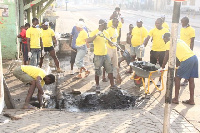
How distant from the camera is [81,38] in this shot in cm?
826

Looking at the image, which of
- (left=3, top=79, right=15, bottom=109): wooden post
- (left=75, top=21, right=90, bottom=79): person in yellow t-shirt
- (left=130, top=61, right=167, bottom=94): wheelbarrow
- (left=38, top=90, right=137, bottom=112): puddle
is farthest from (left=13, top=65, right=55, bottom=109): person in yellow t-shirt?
(left=75, top=21, right=90, bottom=79): person in yellow t-shirt

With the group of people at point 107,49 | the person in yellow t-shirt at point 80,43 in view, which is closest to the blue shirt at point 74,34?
the group of people at point 107,49

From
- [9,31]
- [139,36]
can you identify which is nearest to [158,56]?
[139,36]

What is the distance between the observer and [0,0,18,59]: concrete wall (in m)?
9.82

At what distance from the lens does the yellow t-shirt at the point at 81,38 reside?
822 centimetres

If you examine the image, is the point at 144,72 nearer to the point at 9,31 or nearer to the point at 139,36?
the point at 139,36

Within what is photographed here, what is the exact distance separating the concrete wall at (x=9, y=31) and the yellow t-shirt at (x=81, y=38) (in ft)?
9.97

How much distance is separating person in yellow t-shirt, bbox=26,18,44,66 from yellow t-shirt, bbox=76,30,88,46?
1.18m

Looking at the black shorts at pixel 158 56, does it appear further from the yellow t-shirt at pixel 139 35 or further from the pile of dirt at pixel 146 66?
the pile of dirt at pixel 146 66

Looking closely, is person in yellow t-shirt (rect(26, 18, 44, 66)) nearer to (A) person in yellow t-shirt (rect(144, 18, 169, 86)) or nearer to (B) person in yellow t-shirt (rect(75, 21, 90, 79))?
(B) person in yellow t-shirt (rect(75, 21, 90, 79))

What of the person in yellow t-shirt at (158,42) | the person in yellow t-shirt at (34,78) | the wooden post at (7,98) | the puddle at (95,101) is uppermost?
the person in yellow t-shirt at (158,42)

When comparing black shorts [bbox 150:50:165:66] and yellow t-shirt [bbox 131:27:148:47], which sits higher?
yellow t-shirt [bbox 131:27:148:47]

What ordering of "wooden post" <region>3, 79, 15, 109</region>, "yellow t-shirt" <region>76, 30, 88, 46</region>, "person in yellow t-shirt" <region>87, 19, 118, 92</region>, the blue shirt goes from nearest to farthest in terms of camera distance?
1. "wooden post" <region>3, 79, 15, 109</region>
2. "person in yellow t-shirt" <region>87, 19, 118, 92</region>
3. "yellow t-shirt" <region>76, 30, 88, 46</region>
4. the blue shirt

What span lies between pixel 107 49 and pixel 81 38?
0.90 m
